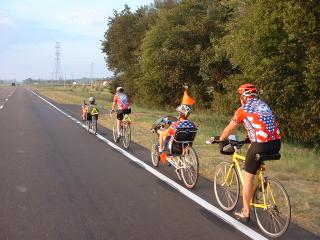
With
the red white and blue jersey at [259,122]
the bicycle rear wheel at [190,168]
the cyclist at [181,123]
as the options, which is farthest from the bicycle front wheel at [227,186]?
the cyclist at [181,123]

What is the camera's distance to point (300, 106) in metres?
17.8

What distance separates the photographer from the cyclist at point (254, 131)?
5953 mm

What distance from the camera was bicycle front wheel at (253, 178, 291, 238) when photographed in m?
5.76

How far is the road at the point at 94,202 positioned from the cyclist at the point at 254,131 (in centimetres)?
67

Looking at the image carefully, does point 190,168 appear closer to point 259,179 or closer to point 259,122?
point 259,179

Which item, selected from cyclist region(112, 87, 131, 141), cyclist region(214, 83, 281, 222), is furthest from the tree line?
cyclist region(214, 83, 281, 222)

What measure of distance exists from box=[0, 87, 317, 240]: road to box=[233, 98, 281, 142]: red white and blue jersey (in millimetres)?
1197

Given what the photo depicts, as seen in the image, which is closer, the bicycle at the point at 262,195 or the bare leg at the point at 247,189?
the bicycle at the point at 262,195

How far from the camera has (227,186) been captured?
7145mm

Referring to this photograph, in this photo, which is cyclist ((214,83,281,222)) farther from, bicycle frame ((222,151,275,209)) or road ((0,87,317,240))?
road ((0,87,317,240))

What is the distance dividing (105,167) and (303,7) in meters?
8.60

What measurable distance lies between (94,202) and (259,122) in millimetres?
2945

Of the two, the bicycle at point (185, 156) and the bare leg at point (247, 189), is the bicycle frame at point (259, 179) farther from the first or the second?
the bicycle at point (185, 156)

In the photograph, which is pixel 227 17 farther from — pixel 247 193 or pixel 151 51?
pixel 247 193
